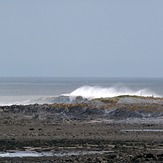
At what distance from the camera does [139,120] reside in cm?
4516

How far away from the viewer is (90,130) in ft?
118

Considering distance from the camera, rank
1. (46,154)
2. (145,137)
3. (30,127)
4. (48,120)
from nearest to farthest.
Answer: (46,154), (145,137), (30,127), (48,120)

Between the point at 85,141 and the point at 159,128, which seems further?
the point at 159,128

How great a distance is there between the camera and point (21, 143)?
28.1 metres

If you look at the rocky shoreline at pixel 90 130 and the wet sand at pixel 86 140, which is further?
the rocky shoreline at pixel 90 130

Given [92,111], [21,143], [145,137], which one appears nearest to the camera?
[21,143]

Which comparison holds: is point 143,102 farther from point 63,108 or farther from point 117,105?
point 63,108

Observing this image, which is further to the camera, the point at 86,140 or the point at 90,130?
the point at 90,130

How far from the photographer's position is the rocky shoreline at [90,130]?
24281 mm

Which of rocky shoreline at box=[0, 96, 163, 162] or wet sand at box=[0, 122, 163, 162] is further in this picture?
rocky shoreline at box=[0, 96, 163, 162]

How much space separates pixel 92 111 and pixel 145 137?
1877cm

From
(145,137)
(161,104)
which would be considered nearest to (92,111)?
(161,104)

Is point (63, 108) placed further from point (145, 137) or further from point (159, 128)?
point (145, 137)

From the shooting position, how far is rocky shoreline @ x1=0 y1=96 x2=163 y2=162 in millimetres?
24281
